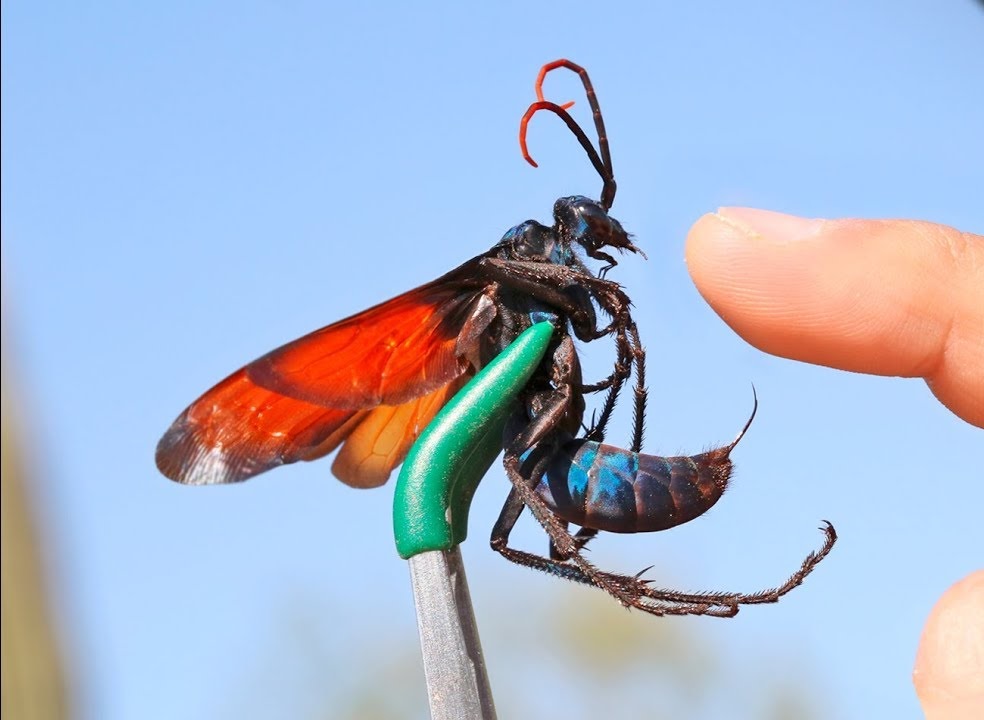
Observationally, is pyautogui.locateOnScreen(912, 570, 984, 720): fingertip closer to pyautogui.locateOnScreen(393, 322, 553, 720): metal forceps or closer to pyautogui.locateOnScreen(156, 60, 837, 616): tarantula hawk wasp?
pyautogui.locateOnScreen(156, 60, 837, 616): tarantula hawk wasp

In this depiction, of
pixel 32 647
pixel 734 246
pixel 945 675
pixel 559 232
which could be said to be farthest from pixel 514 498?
pixel 32 647

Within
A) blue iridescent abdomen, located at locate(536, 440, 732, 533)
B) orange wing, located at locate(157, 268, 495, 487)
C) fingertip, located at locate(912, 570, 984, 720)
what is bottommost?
fingertip, located at locate(912, 570, 984, 720)

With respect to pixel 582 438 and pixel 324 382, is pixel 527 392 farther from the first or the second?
pixel 324 382

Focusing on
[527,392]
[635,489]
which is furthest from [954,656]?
[527,392]

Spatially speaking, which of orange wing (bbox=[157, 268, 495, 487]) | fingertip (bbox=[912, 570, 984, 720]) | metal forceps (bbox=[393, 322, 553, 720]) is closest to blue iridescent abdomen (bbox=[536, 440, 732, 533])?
metal forceps (bbox=[393, 322, 553, 720])

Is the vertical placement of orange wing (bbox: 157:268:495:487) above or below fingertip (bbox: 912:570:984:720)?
above

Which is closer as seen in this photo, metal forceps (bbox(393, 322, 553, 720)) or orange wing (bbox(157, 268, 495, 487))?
metal forceps (bbox(393, 322, 553, 720))
